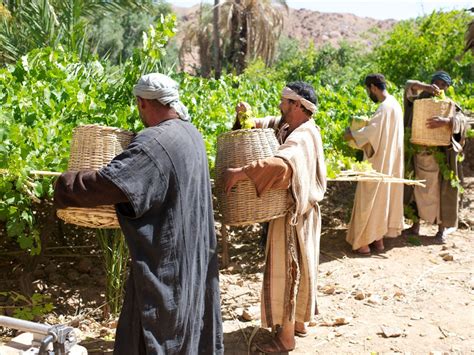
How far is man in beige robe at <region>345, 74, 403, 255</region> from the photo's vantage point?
7062mm

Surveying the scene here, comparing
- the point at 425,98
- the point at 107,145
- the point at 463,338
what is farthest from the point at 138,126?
the point at 425,98

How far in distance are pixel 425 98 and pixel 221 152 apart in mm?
4428

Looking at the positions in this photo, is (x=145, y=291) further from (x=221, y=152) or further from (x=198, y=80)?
(x=198, y=80)

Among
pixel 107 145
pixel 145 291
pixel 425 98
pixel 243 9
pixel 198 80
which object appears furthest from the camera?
pixel 243 9

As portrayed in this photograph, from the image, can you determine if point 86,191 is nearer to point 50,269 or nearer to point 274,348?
point 274,348

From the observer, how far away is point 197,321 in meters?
3.40

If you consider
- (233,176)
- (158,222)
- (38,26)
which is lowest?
(158,222)

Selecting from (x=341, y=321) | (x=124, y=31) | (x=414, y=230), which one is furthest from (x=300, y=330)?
(x=124, y=31)

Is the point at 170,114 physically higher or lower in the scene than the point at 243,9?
lower

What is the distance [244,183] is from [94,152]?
975 millimetres

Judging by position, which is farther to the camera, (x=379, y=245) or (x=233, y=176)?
(x=379, y=245)

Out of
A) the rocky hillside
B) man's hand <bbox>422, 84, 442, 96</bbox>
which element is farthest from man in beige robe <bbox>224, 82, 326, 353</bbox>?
the rocky hillside

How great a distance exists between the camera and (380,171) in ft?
23.5

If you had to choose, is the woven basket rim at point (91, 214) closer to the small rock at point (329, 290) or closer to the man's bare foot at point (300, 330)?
the man's bare foot at point (300, 330)
